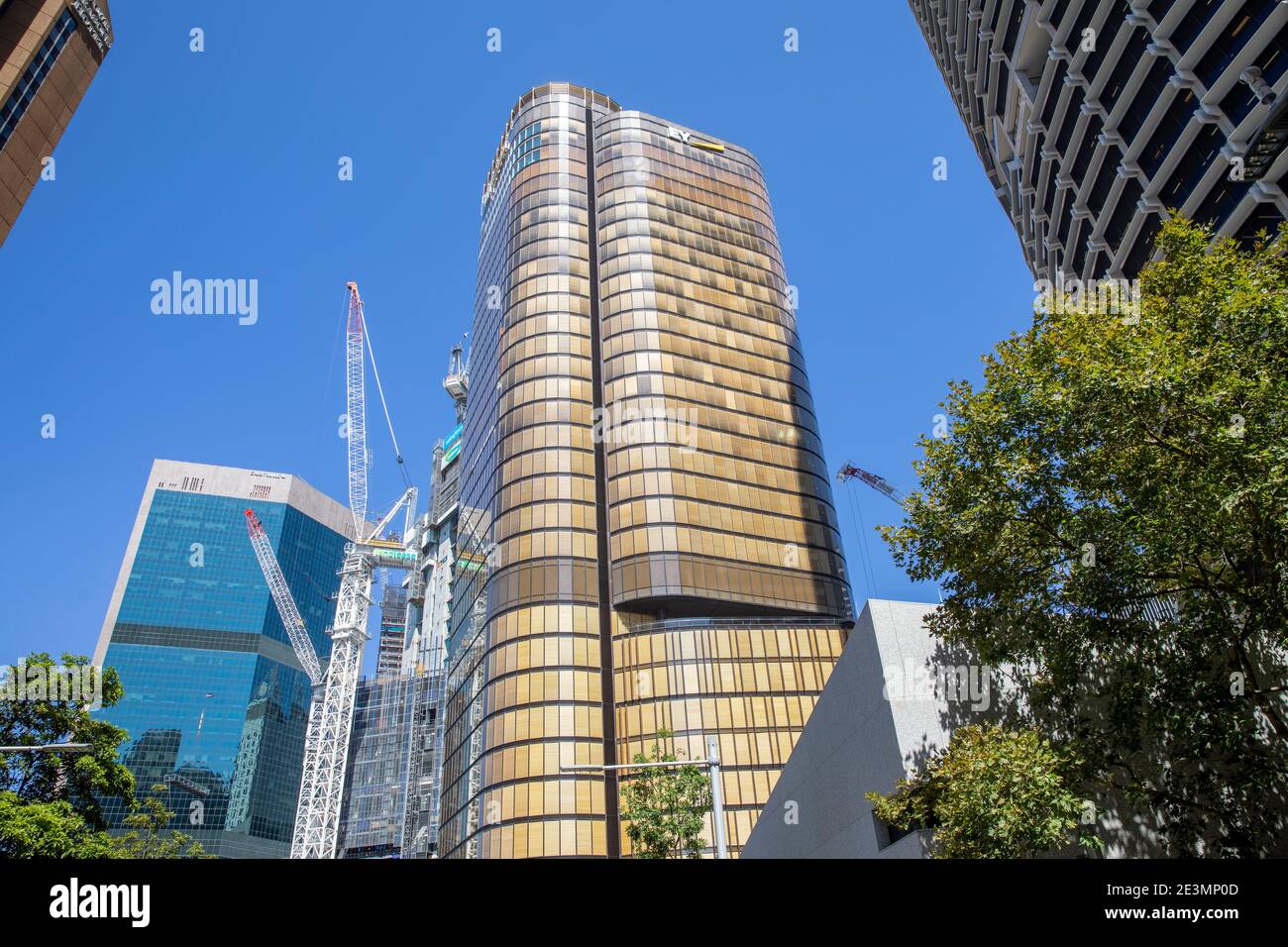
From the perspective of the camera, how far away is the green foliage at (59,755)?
30781 millimetres

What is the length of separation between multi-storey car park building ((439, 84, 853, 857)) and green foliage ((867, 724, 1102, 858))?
49.6m

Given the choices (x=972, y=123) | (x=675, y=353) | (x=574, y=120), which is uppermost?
(x=574, y=120)

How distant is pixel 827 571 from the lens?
81938 millimetres

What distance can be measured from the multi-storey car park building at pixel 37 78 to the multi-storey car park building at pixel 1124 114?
213 feet

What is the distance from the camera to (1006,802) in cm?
1641

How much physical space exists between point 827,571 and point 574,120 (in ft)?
220

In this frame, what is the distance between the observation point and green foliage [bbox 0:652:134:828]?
1212 inches

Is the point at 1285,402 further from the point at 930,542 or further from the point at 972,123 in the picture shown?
the point at 972,123

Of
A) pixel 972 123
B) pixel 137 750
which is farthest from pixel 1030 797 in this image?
pixel 137 750

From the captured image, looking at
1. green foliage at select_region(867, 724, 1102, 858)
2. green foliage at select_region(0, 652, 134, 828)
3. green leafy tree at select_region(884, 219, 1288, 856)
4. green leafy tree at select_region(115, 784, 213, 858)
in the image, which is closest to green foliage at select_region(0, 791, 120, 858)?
green foliage at select_region(0, 652, 134, 828)

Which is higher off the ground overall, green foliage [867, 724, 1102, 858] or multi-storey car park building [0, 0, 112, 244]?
multi-storey car park building [0, 0, 112, 244]

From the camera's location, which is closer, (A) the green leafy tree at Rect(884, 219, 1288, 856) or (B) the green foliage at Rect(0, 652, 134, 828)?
(A) the green leafy tree at Rect(884, 219, 1288, 856)
